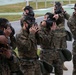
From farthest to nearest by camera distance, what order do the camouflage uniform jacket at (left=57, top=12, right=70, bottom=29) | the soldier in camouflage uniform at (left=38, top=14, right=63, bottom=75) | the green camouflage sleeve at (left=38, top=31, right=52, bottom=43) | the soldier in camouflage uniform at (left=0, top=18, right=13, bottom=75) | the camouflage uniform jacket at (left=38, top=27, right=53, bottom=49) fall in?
the camouflage uniform jacket at (left=57, top=12, right=70, bottom=29) < the soldier in camouflage uniform at (left=38, top=14, right=63, bottom=75) < the camouflage uniform jacket at (left=38, top=27, right=53, bottom=49) < the green camouflage sleeve at (left=38, top=31, right=52, bottom=43) < the soldier in camouflage uniform at (left=0, top=18, right=13, bottom=75)

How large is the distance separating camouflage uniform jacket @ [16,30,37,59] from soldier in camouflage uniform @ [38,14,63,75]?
596mm

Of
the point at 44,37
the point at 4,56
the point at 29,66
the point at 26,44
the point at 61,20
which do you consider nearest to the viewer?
the point at 4,56

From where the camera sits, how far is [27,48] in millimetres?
5648

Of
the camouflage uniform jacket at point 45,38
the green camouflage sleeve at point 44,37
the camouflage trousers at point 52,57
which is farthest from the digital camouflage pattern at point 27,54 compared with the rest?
the camouflage trousers at point 52,57

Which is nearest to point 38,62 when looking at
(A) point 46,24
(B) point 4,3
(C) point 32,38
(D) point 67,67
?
(C) point 32,38

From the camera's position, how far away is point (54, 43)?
684 cm

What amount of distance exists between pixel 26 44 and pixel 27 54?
257mm

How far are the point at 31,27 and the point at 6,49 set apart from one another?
1761 millimetres

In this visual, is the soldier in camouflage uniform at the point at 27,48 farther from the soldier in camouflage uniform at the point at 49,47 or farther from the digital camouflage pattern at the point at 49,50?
the digital camouflage pattern at the point at 49,50

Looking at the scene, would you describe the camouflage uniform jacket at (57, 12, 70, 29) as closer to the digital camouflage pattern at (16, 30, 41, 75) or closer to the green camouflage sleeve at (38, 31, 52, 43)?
the green camouflage sleeve at (38, 31, 52, 43)

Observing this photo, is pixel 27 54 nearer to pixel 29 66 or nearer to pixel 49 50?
pixel 29 66

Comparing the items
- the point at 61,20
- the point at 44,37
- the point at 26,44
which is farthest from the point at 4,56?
the point at 61,20

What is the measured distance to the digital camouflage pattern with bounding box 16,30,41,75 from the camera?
18.5 ft

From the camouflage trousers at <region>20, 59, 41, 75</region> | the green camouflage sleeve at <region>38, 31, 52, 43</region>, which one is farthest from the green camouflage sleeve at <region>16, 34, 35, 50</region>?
the green camouflage sleeve at <region>38, 31, 52, 43</region>
